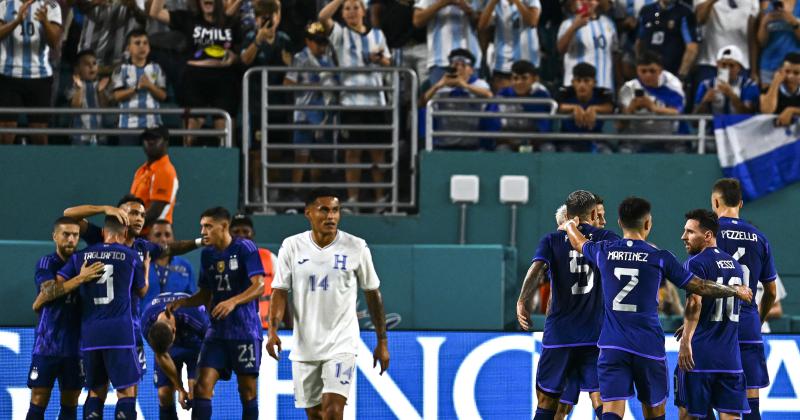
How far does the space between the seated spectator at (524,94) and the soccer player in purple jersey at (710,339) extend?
238 inches

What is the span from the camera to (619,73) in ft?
59.3

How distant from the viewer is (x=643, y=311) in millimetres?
10523

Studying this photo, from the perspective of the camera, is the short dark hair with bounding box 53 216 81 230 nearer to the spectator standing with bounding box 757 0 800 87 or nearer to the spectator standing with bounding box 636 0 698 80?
the spectator standing with bounding box 636 0 698 80

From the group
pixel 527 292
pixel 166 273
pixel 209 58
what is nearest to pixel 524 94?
pixel 209 58

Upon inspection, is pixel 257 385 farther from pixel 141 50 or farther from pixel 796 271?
pixel 796 271

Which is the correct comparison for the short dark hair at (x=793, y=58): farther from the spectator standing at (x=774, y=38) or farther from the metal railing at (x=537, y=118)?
the metal railing at (x=537, y=118)

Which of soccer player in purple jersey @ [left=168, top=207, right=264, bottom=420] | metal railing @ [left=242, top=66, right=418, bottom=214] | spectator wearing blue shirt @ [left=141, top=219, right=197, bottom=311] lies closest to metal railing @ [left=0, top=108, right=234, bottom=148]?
metal railing @ [left=242, top=66, right=418, bottom=214]

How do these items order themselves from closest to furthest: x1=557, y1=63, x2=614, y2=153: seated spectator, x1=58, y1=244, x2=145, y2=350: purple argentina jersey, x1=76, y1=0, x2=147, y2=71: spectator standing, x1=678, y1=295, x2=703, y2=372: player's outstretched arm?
x1=678, y1=295, x2=703, y2=372: player's outstretched arm → x1=58, y1=244, x2=145, y2=350: purple argentina jersey → x1=557, y1=63, x2=614, y2=153: seated spectator → x1=76, y1=0, x2=147, y2=71: spectator standing

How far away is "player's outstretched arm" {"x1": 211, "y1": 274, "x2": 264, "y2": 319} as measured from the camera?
12.2 meters

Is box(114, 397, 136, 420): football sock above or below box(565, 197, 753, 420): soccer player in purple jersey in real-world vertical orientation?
below

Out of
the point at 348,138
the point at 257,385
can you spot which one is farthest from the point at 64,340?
the point at 348,138

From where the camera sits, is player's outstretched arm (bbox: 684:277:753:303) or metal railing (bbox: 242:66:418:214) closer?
player's outstretched arm (bbox: 684:277:753:303)

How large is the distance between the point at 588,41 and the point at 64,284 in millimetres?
8104

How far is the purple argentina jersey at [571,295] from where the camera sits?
11.1m
